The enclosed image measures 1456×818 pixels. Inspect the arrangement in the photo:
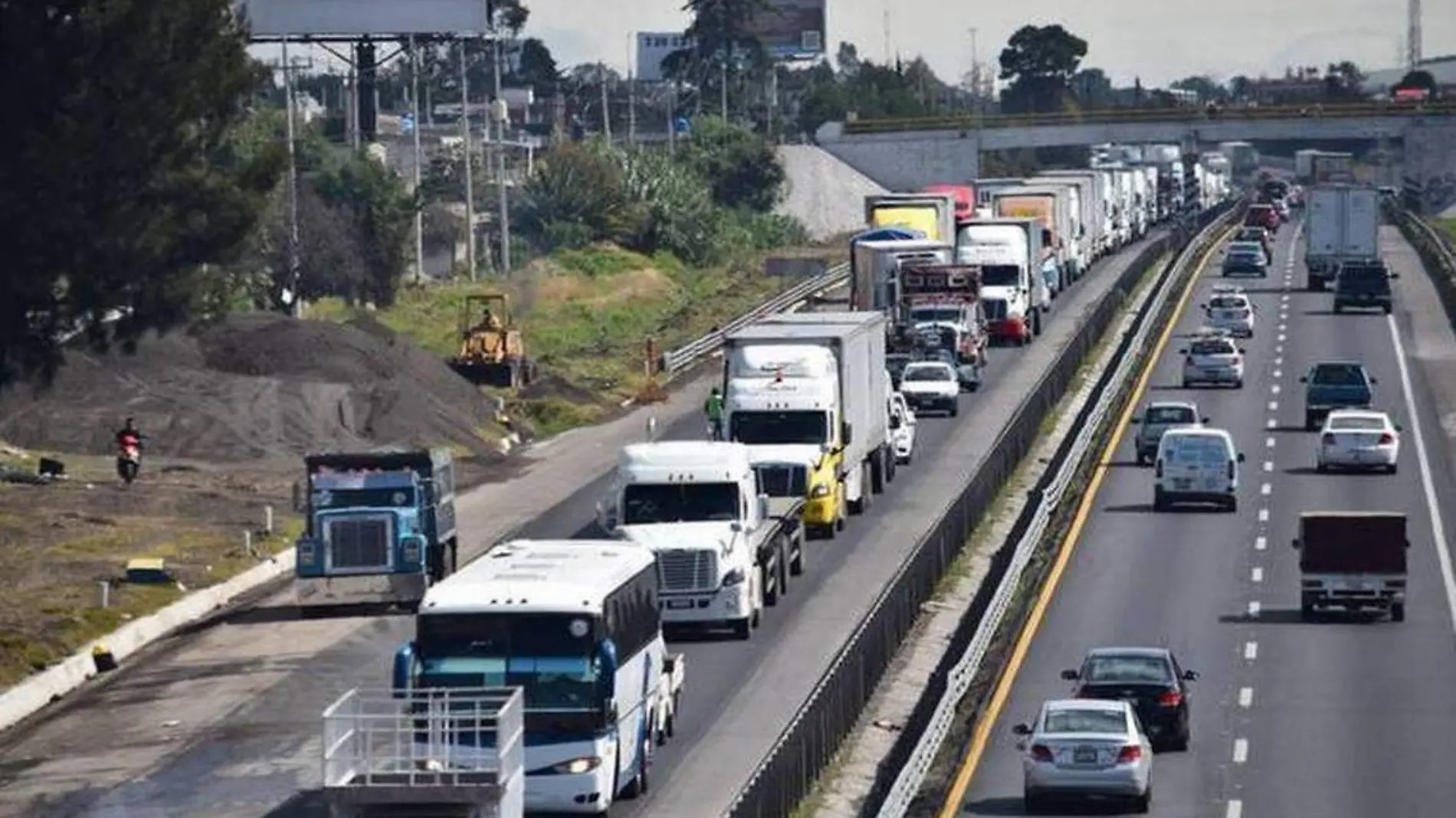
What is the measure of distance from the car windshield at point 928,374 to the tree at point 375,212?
36.0m

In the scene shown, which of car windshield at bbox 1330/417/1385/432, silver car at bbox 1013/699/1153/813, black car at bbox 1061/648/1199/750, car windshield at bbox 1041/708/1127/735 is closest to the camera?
silver car at bbox 1013/699/1153/813

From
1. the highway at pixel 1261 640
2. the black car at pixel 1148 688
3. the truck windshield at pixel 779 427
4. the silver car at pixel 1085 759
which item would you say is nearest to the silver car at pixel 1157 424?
the highway at pixel 1261 640

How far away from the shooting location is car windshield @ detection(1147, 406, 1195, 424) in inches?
3017

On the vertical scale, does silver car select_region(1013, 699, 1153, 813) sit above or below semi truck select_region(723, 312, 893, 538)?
below

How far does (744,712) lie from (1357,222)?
82.9 m

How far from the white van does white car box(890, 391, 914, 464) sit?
6.78 meters

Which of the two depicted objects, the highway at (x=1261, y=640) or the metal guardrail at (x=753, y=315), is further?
the metal guardrail at (x=753, y=315)

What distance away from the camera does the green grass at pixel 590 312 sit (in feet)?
305

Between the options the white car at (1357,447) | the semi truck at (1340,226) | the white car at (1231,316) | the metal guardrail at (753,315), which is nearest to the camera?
the white car at (1357,447)

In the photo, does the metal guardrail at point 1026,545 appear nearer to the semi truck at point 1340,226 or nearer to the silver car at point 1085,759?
the silver car at point 1085,759

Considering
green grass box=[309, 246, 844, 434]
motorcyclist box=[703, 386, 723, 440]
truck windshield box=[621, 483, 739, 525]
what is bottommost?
green grass box=[309, 246, 844, 434]

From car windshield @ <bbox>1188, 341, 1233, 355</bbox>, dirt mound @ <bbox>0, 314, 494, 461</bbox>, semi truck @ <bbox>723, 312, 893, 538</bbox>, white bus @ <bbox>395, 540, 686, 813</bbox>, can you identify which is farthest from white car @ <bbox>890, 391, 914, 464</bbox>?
white bus @ <bbox>395, 540, 686, 813</bbox>

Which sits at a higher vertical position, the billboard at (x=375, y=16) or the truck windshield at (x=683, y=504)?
the billboard at (x=375, y=16)

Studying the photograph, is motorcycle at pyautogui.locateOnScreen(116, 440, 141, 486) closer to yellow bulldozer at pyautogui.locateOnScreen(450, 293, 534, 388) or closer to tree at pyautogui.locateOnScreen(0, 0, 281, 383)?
tree at pyautogui.locateOnScreen(0, 0, 281, 383)
